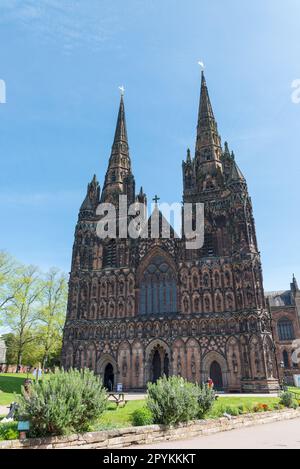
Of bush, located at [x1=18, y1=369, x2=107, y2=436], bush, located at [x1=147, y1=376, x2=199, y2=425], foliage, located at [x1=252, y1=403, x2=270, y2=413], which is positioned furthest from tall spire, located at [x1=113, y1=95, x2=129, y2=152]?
bush, located at [x1=18, y1=369, x2=107, y2=436]

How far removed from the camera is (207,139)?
1909 inches

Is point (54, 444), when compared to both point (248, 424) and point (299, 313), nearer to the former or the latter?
A: point (248, 424)

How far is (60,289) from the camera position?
152 ft

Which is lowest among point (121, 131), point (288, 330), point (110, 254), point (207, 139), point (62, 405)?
point (62, 405)

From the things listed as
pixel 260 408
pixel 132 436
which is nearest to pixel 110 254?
pixel 260 408

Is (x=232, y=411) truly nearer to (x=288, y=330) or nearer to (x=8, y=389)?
(x=8, y=389)

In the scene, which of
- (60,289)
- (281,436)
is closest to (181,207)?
(60,289)

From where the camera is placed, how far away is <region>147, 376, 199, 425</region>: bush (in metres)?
11.9

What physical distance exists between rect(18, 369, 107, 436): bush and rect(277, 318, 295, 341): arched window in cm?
5132

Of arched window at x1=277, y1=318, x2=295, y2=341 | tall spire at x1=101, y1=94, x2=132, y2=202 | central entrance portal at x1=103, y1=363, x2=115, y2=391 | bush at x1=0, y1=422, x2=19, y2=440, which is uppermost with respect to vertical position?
tall spire at x1=101, y1=94, x2=132, y2=202

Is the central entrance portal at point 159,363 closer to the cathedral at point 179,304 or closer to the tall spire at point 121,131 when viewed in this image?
the cathedral at point 179,304

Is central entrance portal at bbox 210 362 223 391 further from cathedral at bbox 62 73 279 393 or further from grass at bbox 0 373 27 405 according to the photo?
grass at bbox 0 373 27 405

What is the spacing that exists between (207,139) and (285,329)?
33.9 meters
